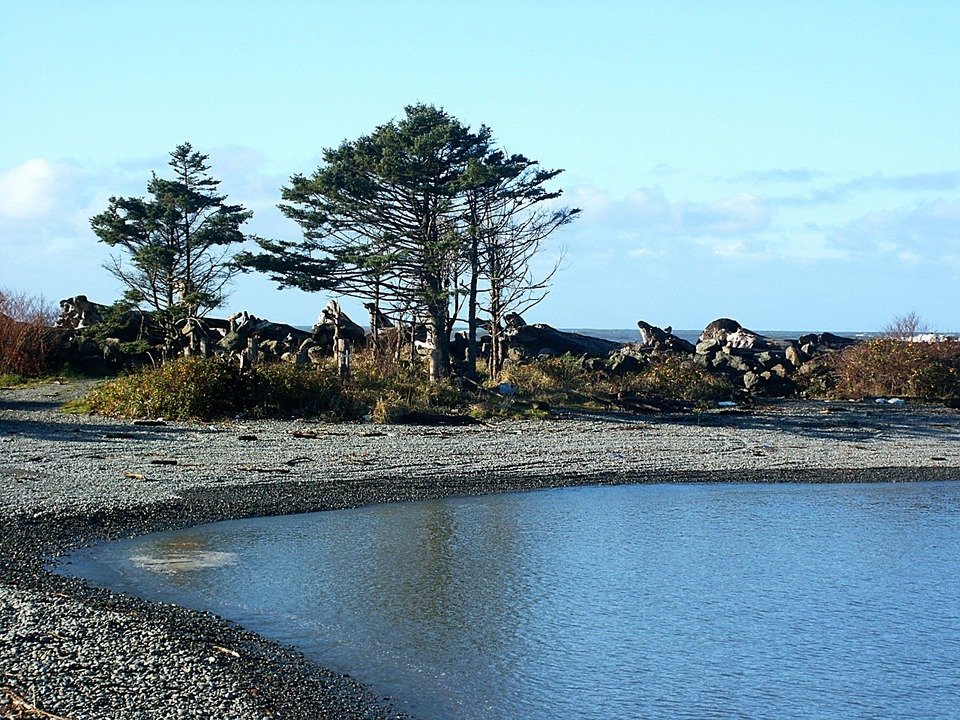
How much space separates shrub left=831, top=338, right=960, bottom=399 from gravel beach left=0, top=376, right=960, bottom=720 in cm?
172

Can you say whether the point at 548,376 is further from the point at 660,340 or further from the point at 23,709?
the point at 23,709

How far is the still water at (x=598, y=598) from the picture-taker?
7301 mm

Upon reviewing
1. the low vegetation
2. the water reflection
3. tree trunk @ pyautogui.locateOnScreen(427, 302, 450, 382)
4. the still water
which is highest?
tree trunk @ pyautogui.locateOnScreen(427, 302, 450, 382)

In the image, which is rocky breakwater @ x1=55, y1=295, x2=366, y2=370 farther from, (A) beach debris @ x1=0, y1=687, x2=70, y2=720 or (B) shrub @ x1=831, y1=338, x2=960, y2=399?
(A) beach debris @ x1=0, y1=687, x2=70, y2=720

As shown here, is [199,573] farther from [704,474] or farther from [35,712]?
[704,474]

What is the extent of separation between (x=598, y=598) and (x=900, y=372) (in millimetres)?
18598

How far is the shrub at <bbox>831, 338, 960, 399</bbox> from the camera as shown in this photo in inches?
1012

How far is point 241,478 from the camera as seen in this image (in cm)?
1426

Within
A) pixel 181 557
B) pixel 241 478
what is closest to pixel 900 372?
pixel 241 478

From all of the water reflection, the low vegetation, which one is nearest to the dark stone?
the low vegetation

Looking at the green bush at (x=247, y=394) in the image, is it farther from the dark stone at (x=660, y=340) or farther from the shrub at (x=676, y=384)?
the dark stone at (x=660, y=340)

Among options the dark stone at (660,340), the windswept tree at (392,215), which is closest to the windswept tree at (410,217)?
the windswept tree at (392,215)

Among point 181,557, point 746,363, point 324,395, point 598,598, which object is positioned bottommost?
point 598,598

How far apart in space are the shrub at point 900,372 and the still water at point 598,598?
12462 millimetres
